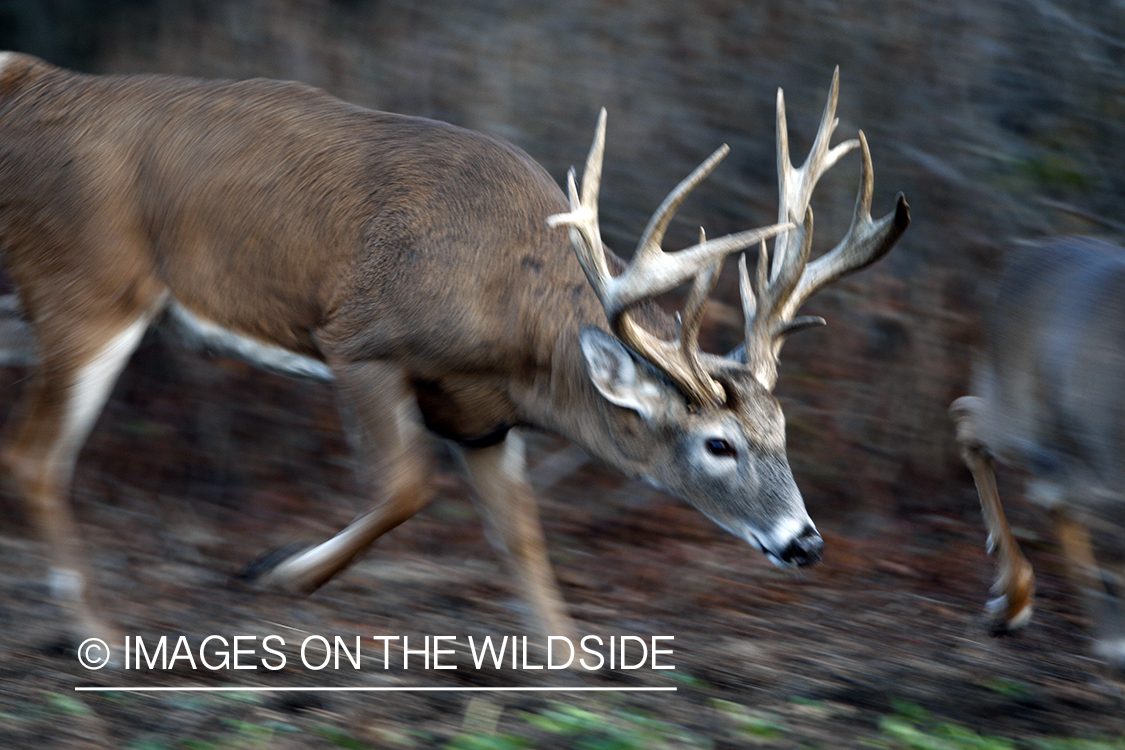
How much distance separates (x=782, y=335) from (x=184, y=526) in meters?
3.50

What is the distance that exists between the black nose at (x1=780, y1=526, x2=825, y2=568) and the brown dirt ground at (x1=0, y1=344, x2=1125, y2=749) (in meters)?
0.57

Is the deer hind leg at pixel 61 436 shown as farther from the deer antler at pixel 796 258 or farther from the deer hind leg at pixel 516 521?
the deer antler at pixel 796 258

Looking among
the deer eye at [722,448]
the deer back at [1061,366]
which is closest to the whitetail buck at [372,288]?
the deer eye at [722,448]

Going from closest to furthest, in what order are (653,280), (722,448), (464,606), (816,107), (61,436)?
1. (653,280)
2. (722,448)
3. (61,436)
4. (464,606)
5. (816,107)

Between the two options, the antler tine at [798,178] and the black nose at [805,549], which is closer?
the black nose at [805,549]

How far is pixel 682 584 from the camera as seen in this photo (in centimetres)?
619

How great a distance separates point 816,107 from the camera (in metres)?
8.26

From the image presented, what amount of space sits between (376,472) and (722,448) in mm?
1258

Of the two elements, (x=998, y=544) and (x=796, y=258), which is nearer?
(x=796, y=258)

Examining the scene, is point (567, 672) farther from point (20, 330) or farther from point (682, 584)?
point (20, 330)

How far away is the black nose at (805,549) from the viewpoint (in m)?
4.32

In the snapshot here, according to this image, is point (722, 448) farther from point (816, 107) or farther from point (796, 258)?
point (816, 107)

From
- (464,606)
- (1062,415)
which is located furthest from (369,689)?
(1062,415)

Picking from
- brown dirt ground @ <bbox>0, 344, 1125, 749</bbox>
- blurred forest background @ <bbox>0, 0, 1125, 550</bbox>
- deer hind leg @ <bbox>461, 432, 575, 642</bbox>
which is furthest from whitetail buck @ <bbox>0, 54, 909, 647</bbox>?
blurred forest background @ <bbox>0, 0, 1125, 550</bbox>
